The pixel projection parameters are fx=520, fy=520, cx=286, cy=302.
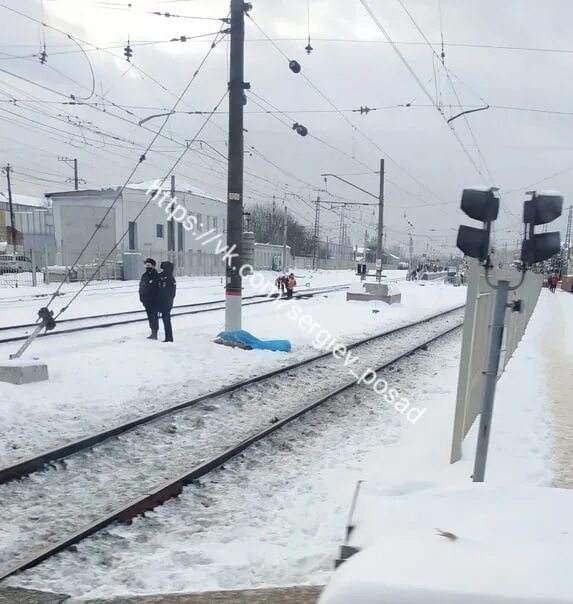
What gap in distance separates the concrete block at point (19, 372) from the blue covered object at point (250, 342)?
4.70 metres

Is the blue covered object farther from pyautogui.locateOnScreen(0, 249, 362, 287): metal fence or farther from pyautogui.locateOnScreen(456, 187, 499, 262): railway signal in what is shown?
pyautogui.locateOnScreen(0, 249, 362, 287): metal fence

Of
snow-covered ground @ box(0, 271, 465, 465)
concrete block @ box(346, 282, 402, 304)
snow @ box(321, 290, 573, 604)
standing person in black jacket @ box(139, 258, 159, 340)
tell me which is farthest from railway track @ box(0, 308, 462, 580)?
concrete block @ box(346, 282, 402, 304)

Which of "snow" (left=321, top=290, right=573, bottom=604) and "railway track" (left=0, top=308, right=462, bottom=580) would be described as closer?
"snow" (left=321, top=290, right=573, bottom=604)

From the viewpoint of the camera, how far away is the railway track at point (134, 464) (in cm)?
419

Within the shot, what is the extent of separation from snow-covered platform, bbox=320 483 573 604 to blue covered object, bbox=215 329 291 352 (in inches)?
344

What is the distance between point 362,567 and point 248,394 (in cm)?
616

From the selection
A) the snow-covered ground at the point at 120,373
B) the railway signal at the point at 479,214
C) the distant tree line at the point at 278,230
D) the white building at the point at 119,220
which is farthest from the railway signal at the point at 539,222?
the distant tree line at the point at 278,230

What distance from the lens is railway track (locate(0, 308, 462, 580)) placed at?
4188mm

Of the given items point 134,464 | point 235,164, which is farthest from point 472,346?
point 235,164

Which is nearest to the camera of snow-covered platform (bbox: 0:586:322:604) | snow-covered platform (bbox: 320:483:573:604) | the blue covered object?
snow-covered platform (bbox: 320:483:573:604)

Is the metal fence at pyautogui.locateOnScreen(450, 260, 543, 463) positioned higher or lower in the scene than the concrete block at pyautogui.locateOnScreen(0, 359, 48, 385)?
higher

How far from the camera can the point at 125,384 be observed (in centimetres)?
829

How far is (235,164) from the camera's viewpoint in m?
12.1

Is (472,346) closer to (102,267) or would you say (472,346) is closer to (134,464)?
(134,464)
